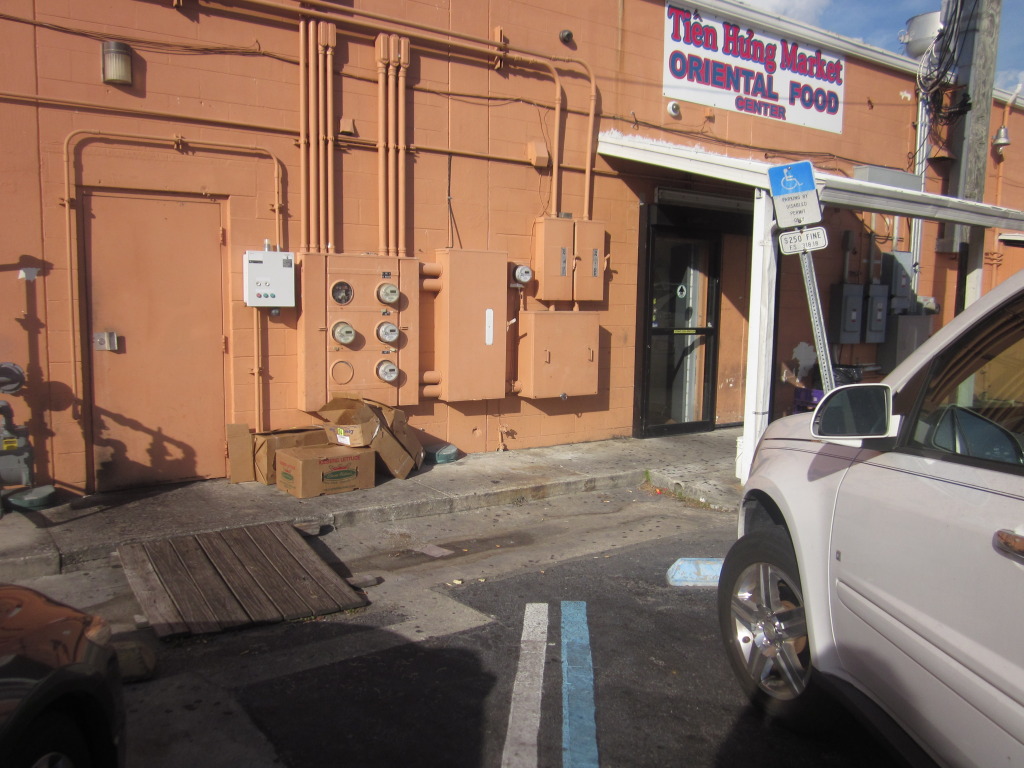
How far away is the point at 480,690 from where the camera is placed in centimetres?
394

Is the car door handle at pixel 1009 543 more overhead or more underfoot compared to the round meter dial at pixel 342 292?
more underfoot

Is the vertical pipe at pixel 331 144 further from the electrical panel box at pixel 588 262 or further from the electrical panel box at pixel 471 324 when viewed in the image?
the electrical panel box at pixel 588 262

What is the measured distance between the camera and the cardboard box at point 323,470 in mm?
6949

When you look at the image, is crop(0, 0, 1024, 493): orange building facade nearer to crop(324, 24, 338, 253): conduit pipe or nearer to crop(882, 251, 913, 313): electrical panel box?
crop(324, 24, 338, 253): conduit pipe

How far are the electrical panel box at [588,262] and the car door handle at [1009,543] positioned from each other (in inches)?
279

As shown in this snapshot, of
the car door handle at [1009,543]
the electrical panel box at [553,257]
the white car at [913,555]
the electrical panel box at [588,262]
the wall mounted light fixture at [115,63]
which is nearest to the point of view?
the car door handle at [1009,543]

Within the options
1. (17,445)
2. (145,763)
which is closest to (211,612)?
(145,763)

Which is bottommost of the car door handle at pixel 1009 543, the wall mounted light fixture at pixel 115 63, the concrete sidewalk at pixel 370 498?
the concrete sidewalk at pixel 370 498

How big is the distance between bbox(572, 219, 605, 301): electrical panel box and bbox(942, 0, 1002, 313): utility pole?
5839 mm

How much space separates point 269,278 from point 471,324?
211 cm

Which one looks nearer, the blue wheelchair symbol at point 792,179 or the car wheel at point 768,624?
the car wheel at point 768,624

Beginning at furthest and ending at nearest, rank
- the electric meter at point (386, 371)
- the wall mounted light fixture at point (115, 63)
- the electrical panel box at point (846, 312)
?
1. the electrical panel box at point (846, 312)
2. the electric meter at point (386, 371)
3. the wall mounted light fixture at point (115, 63)

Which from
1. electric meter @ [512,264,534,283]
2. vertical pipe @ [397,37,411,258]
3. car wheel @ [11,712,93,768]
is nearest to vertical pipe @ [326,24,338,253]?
vertical pipe @ [397,37,411,258]

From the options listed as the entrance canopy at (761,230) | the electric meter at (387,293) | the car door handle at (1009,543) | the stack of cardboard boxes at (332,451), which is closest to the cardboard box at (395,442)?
the stack of cardboard boxes at (332,451)
